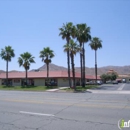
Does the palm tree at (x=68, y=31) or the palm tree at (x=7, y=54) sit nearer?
the palm tree at (x=68, y=31)

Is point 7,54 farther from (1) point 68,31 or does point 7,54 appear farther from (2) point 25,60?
(1) point 68,31

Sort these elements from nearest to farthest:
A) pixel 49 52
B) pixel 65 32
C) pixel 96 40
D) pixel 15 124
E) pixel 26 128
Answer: pixel 26 128 → pixel 15 124 → pixel 65 32 → pixel 49 52 → pixel 96 40

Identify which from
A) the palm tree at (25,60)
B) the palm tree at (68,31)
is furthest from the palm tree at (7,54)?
the palm tree at (68,31)

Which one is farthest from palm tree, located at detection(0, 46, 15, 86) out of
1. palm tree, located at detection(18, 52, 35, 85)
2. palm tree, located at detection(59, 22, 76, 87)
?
palm tree, located at detection(59, 22, 76, 87)

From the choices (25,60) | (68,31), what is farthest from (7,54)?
(68,31)

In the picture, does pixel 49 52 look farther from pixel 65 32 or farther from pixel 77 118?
pixel 77 118

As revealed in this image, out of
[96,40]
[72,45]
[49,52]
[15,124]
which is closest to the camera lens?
[15,124]

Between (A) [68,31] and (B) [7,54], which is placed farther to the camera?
(B) [7,54]

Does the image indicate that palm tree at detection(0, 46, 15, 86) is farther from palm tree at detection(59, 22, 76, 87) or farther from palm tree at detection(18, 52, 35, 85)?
palm tree at detection(59, 22, 76, 87)

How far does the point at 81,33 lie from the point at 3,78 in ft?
104

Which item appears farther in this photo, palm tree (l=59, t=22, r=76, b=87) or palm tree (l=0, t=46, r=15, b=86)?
palm tree (l=0, t=46, r=15, b=86)

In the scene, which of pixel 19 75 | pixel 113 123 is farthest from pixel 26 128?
pixel 19 75

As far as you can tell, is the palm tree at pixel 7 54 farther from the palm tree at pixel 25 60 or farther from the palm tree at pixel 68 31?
the palm tree at pixel 68 31

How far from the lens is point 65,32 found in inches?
1780
